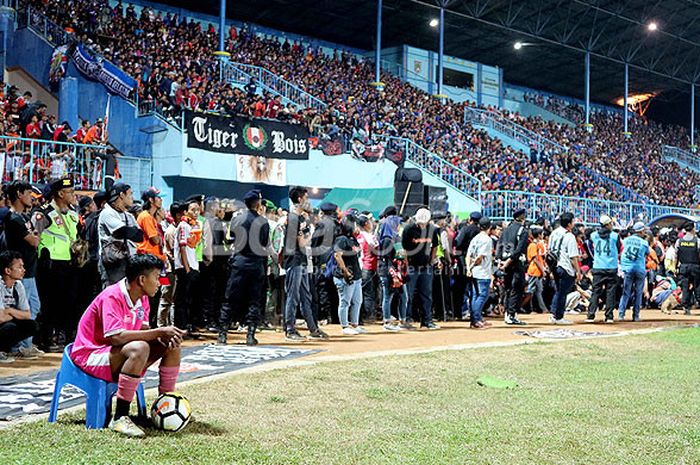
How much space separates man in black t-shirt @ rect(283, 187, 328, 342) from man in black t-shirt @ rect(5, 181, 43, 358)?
3.08 metres

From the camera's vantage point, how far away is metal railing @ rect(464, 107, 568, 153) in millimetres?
38094

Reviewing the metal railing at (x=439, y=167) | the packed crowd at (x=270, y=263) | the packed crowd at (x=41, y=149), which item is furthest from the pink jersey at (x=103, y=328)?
the metal railing at (x=439, y=167)

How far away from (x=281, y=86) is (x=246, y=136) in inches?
281

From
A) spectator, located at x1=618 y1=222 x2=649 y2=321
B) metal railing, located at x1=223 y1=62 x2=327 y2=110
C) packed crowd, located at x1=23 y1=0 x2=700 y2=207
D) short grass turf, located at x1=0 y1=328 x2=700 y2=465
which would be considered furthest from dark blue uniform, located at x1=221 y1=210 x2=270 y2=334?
metal railing, located at x1=223 y1=62 x2=327 y2=110

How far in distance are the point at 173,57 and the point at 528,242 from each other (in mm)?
14672

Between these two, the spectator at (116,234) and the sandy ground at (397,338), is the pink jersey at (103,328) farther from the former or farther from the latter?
the spectator at (116,234)

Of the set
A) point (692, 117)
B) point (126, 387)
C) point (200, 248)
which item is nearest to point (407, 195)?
point (200, 248)

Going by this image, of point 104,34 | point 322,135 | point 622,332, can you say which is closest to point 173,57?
point 104,34

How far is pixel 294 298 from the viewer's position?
34.4ft

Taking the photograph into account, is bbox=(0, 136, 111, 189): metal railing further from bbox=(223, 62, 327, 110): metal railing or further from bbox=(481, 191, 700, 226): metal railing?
bbox=(481, 191, 700, 226): metal railing

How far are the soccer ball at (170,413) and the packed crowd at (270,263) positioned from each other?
6.43 ft

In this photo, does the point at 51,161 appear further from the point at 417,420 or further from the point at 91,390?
the point at 417,420

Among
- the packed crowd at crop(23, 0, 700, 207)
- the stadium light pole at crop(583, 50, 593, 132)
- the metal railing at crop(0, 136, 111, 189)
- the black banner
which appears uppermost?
the stadium light pole at crop(583, 50, 593, 132)

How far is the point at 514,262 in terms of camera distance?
44.3ft
